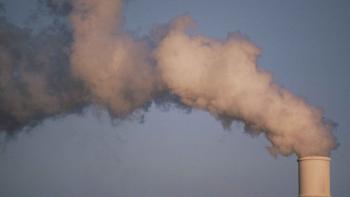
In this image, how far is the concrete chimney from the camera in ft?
48.5

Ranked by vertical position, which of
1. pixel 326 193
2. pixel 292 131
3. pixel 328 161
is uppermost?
pixel 292 131

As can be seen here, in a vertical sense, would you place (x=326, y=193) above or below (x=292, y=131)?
below

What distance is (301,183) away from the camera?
15.1 metres

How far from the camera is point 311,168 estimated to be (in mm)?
14891

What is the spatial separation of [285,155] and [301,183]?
2.04 meters

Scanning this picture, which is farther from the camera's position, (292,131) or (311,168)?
(292,131)

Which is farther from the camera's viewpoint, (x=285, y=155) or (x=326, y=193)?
(x=285, y=155)

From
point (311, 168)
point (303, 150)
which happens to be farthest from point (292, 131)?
point (311, 168)

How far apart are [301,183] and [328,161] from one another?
1042 mm

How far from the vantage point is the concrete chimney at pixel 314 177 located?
583 inches

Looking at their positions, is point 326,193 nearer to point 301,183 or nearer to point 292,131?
point 301,183

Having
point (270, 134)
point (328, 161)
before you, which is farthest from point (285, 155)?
point (328, 161)

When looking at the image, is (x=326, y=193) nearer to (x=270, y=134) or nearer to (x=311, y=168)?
(x=311, y=168)

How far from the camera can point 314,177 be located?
582 inches
